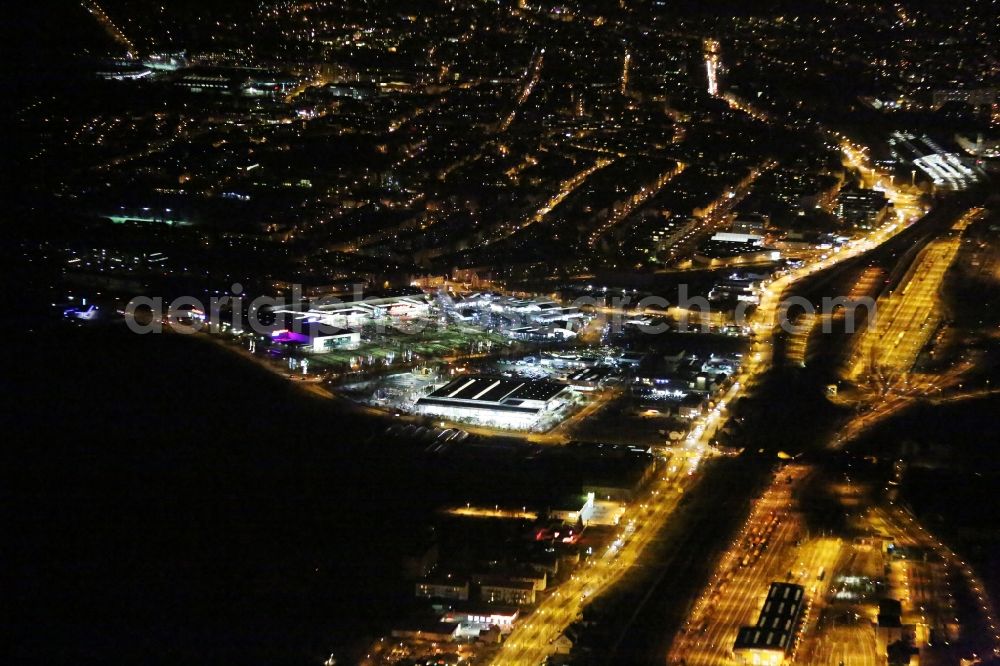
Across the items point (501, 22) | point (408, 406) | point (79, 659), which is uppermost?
point (501, 22)

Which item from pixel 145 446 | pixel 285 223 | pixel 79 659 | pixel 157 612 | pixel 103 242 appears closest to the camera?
pixel 79 659

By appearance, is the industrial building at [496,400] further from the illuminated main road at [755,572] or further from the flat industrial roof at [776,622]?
the flat industrial roof at [776,622]

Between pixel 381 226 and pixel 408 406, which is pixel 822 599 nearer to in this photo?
pixel 408 406

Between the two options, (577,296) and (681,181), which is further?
(681,181)

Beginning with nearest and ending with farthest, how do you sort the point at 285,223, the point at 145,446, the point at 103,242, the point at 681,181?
the point at 145,446, the point at 103,242, the point at 285,223, the point at 681,181

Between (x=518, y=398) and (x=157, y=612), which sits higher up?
(x=518, y=398)

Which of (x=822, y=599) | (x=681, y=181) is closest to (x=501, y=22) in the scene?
(x=681, y=181)

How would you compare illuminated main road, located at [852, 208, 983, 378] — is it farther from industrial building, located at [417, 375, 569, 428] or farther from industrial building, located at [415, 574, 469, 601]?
industrial building, located at [415, 574, 469, 601]

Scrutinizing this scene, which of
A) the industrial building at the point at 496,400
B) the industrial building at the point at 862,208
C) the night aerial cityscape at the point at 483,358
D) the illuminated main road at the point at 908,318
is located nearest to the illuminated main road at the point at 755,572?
the night aerial cityscape at the point at 483,358
